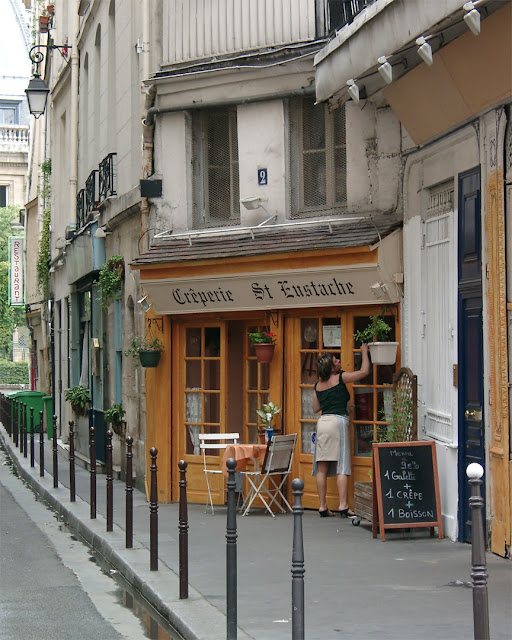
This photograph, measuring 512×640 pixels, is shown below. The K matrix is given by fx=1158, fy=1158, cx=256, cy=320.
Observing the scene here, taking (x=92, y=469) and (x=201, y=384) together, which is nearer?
(x=92, y=469)

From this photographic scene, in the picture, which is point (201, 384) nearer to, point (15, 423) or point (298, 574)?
point (298, 574)

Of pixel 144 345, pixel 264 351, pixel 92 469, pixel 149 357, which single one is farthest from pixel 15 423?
pixel 264 351

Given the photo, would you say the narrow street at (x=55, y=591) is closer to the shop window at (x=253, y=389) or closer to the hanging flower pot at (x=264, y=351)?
the shop window at (x=253, y=389)

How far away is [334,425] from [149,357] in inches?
111

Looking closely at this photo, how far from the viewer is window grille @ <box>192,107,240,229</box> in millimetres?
13680

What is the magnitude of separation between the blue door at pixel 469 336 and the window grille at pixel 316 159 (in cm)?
267

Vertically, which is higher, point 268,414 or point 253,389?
point 253,389

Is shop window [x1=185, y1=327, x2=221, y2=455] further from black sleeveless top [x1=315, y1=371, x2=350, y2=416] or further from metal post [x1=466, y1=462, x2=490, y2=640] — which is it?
metal post [x1=466, y1=462, x2=490, y2=640]

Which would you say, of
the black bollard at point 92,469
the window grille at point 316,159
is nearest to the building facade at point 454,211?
the window grille at point 316,159

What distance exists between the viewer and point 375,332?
Result: 1177cm

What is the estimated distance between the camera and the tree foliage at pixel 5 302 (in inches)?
2250

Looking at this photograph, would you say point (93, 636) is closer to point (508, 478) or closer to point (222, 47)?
point (508, 478)

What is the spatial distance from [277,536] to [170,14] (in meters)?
6.77

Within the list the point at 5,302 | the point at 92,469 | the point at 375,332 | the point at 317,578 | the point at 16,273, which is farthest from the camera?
the point at 5,302
